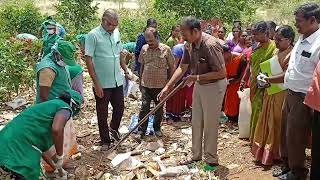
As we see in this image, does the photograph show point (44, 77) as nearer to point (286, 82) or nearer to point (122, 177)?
point (122, 177)

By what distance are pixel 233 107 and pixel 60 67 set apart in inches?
126

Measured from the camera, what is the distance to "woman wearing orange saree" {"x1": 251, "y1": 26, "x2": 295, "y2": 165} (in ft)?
15.4

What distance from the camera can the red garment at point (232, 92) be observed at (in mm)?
6399

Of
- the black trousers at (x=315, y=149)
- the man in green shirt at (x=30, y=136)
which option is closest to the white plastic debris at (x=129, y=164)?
the man in green shirt at (x=30, y=136)

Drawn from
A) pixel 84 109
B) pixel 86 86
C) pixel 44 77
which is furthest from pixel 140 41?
pixel 44 77

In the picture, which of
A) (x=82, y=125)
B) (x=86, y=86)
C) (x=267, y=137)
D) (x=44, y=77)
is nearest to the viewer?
(x=44, y=77)

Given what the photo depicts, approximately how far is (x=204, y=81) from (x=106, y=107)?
1.51 m

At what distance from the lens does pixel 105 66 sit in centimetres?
544

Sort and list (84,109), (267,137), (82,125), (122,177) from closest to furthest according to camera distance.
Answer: (122,177) < (267,137) < (82,125) < (84,109)

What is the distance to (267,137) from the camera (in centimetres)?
504

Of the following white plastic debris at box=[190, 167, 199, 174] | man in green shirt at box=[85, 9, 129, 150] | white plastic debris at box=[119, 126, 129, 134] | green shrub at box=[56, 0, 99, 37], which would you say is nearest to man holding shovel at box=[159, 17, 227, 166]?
white plastic debris at box=[190, 167, 199, 174]

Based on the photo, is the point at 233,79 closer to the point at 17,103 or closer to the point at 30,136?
the point at 17,103

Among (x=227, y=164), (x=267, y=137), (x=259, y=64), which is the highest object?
(x=259, y=64)

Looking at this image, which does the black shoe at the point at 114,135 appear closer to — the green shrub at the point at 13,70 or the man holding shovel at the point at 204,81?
the man holding shovel at the point at 204,81
